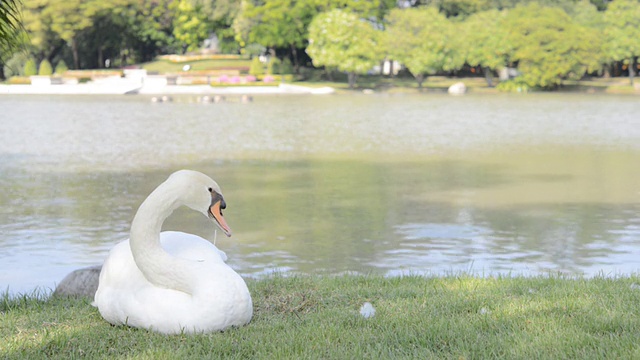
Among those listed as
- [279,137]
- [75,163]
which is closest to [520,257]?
[75,163]

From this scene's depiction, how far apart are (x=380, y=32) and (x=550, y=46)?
38.5ft

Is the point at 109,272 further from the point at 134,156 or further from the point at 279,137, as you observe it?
the point at 279,137

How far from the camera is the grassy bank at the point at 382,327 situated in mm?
4566

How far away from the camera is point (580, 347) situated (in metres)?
4.60

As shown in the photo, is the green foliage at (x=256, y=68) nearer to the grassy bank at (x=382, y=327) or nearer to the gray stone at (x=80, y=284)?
the gray stone at (x=80, y=284)

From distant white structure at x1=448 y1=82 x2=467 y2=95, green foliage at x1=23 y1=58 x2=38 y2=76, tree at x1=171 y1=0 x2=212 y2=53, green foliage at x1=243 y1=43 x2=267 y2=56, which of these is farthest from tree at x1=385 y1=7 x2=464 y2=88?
green foliage at x1=23 y1=58 x2=38 y2=76

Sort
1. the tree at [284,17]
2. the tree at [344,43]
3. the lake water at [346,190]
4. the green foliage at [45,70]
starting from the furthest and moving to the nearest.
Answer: the green foliage at [45,70] < the tree at [284,17] < the tree at [344,43] < the lake water at [346,190]

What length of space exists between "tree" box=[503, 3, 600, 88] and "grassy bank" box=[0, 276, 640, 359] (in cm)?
5306

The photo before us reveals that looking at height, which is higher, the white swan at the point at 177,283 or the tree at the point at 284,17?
the tree at the point at 284,17

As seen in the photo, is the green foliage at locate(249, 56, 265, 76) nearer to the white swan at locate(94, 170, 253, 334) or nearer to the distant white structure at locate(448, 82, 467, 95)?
the distant white structure at locate(448, 82, 467, 95)

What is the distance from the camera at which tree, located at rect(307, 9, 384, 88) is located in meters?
59.4

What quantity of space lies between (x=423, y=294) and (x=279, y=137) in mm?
19499

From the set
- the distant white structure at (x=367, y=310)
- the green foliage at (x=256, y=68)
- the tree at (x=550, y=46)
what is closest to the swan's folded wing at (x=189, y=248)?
the distant white structure at (x=367, y=310)

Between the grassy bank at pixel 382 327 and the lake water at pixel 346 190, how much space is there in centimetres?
220
